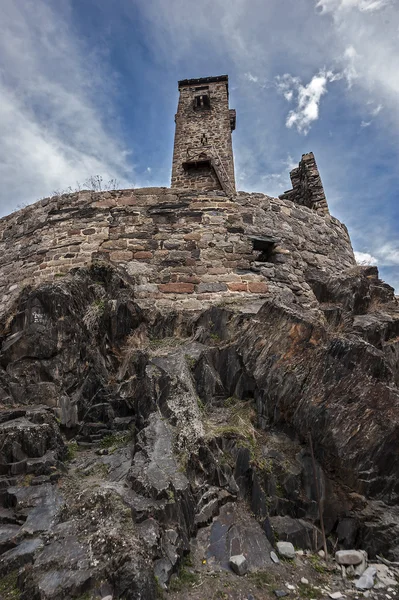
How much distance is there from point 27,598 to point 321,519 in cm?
229

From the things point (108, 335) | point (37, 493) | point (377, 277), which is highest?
point (377, 277)

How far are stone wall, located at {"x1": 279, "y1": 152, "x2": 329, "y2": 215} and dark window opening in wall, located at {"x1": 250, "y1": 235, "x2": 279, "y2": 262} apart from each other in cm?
327

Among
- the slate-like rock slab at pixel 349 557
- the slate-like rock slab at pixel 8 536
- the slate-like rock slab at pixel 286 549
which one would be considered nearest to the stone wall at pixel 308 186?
the slate-like rock slab at pixel 349 557

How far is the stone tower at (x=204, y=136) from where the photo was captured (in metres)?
13.6

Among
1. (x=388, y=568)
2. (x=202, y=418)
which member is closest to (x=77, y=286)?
(x=202, y=418)

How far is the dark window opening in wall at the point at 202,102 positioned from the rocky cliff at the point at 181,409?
37.5 ft

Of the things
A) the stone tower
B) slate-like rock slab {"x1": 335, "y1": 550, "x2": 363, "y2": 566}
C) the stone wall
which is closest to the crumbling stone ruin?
slate-like rock slab {"x1": 335, "y1": 550, "x2": 363, "y2": 566}

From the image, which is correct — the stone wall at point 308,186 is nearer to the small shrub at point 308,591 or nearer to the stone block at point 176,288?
the stone block at point 176,288

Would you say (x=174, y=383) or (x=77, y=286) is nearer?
(x=174, y=383)

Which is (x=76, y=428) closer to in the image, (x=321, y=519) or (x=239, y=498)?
(x=239, y=498)

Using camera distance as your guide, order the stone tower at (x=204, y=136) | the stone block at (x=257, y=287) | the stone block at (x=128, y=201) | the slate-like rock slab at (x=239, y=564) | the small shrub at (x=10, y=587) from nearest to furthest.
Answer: the small shrub at (x=10, y=587) < the slate-like rock slab at (x=239, y=564) < the stone block at (x=257, y=287) < the stone block at (x=128, y=201) < the stone tower at (x=204, y=136)

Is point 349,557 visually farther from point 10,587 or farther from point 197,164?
point 197,164

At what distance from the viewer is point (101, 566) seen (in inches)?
93.5

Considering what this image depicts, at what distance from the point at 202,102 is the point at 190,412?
1610 centimetres
